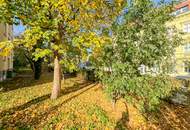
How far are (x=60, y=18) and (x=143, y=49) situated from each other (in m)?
5.14

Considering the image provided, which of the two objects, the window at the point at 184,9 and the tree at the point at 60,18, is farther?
the window at the point at 184,9

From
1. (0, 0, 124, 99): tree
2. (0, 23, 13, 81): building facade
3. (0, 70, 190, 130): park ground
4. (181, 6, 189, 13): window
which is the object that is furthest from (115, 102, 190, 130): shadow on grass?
(181, 6, 189, 13): window

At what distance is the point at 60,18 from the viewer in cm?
1256

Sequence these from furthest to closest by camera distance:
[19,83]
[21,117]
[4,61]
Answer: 1. [4,61]
2. [19,83]
3. [21,117]

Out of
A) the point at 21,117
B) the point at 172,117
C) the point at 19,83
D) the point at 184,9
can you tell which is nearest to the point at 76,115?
the point at 21,117

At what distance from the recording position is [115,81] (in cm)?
1057

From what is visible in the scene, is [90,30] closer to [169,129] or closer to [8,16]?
[8,16]

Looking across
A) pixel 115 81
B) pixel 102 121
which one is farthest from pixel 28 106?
pixel 115 81

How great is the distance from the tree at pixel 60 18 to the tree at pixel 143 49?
149cm

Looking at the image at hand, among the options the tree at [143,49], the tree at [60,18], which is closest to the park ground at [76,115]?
the tree at [143,49]

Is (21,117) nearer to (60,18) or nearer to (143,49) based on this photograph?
(60,18)

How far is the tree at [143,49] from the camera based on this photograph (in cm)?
989

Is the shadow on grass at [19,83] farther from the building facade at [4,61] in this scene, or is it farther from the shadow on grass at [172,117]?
the shadow on grass at [172,117]

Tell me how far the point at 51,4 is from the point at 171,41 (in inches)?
252
